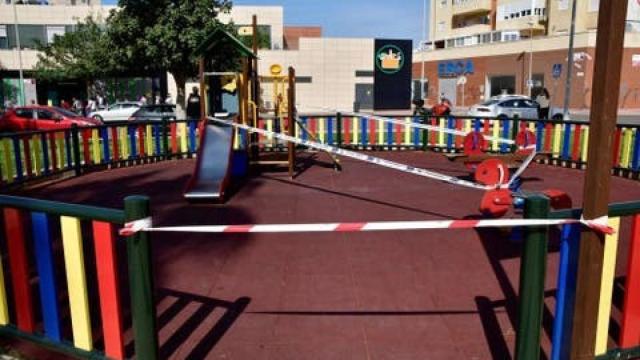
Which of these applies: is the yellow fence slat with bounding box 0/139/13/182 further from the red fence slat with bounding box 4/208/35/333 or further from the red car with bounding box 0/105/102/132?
the red car with bounding box 0/105/102/132

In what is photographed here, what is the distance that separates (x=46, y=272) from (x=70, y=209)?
53 cm

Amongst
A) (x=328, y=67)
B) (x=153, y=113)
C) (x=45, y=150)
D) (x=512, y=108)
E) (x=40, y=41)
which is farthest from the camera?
(x=328, y=67)

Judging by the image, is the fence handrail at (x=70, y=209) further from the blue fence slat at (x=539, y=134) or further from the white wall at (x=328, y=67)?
the white wall at (x=328, y=67)

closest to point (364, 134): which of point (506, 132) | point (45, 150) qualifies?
point (506, 132)

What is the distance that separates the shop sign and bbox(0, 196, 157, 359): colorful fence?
58.9 metres

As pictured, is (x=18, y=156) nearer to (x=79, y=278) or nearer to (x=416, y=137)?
(x=79, y=278)

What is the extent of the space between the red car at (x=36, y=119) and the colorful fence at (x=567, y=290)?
75.6 ft

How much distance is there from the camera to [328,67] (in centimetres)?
5012

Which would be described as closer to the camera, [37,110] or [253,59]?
[253,59]

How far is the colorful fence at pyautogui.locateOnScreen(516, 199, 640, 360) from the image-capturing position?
3.20m

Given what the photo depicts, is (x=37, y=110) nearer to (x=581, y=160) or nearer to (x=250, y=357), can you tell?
(x=581, y=160)

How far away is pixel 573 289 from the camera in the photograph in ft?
11.1

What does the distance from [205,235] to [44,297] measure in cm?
345

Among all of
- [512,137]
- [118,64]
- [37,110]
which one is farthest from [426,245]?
[118,64]
